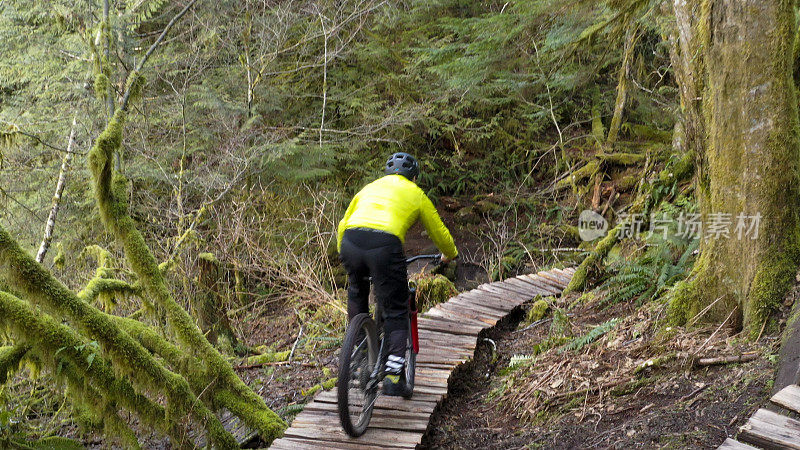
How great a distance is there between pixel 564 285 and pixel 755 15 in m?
5.68

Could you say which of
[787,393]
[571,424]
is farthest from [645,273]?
[787,393]

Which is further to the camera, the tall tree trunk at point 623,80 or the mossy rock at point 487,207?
the mossy rock at point 487,207

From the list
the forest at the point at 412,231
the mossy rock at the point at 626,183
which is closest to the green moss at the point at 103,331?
the forest at the point at 412,231

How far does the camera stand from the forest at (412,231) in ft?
14.8

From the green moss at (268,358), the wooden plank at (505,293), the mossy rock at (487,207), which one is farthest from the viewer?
the mossy rock at (487,207)

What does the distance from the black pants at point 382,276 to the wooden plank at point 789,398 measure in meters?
2.51

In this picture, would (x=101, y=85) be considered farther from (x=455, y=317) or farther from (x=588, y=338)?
(x=588, y=338)

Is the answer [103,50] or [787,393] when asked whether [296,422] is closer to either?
[787,393]

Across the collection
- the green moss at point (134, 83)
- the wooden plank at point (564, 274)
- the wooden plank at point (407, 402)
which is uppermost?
the green moss at point (134, 83)

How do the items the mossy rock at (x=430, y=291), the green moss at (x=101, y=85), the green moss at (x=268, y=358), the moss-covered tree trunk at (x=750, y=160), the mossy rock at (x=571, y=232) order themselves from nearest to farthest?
the moss-covered tree trunk at (x=750, y=160) < the green moss at (x=101, y=85) < the green moss at (x=268, y=358) < the mossy rock at (x=430, y=291) < the mossy rock at (x=571, y=232)

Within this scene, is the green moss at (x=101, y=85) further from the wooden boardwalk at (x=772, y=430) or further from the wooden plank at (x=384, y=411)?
the wooden boardwalk at (x=772, y=430)

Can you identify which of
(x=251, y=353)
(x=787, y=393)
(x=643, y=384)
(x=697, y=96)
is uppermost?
(x=697, y=96)

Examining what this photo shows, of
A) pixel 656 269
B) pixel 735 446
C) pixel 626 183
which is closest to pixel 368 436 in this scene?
pixel 735 446

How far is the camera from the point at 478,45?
436 inches
